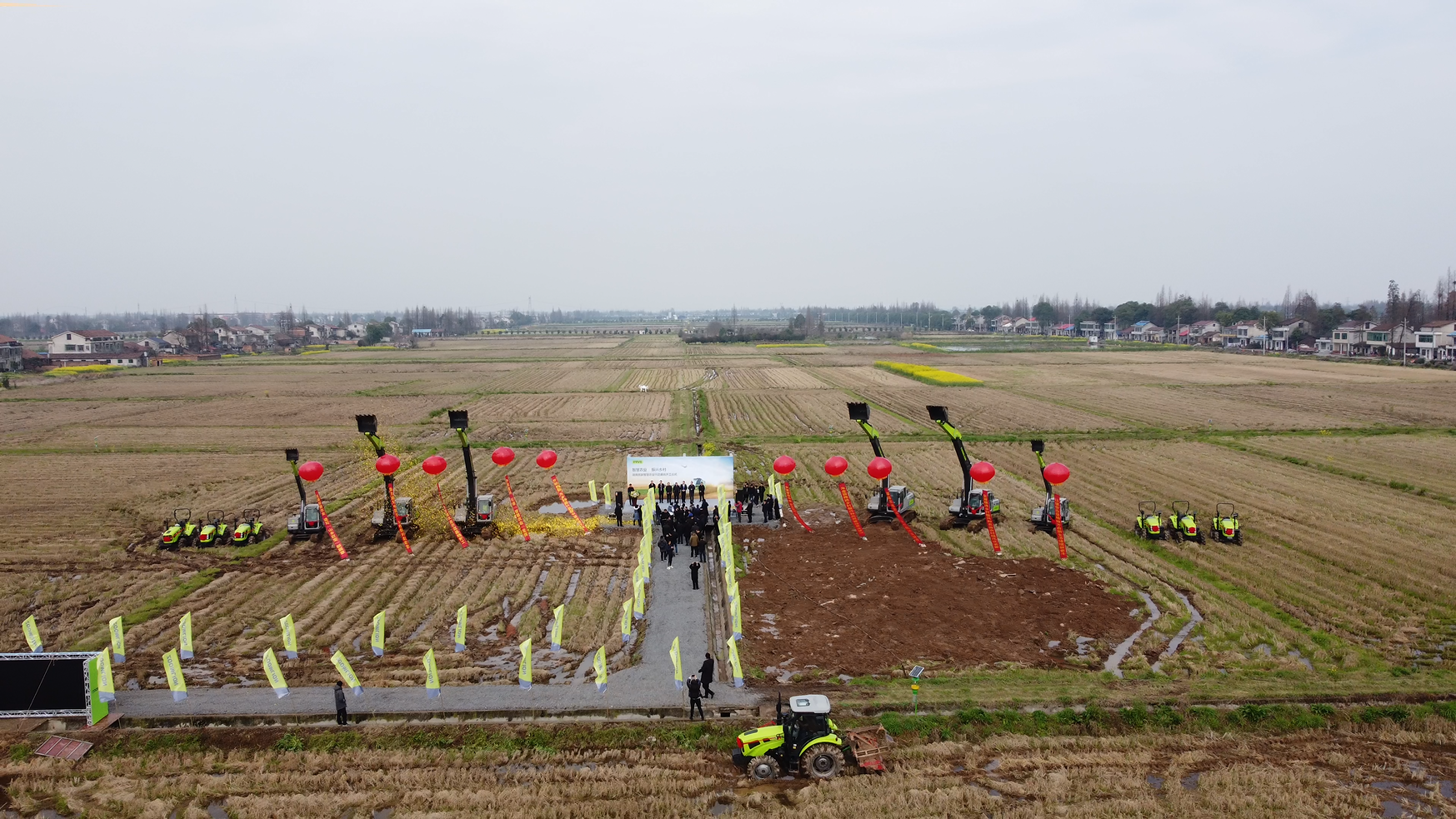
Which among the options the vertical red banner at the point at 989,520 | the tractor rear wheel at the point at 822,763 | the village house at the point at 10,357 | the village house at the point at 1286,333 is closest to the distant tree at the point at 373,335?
the village house at the point at 10,357

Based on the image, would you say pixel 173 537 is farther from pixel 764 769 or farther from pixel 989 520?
pixel 989 520

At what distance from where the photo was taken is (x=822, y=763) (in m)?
9.25

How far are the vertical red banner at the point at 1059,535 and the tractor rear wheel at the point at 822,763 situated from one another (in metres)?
9.84

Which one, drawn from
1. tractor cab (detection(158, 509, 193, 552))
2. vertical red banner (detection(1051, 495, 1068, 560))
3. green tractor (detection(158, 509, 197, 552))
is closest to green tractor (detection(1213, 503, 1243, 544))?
vertical red banner (detection(1051, 495, 1068, 560))

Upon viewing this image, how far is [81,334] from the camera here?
8125cm

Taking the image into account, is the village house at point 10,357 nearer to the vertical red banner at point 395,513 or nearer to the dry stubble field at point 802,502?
the dry stubble field at point 802,502

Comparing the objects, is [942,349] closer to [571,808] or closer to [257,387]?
[257,387]

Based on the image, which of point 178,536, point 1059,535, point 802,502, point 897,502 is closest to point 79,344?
point 178,536

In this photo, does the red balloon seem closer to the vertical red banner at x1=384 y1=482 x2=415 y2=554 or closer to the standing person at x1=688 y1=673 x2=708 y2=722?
the standing person at x1=688 y1=673 x2=708 y2=722

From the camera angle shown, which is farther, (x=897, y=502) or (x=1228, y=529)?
(x=897, y=502)

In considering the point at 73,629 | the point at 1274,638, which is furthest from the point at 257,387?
the point at 1274,638

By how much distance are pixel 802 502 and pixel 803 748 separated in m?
13.1

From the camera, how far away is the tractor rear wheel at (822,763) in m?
9.25

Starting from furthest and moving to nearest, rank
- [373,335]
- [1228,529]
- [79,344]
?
[373,335], [79,344], [1228,529]
